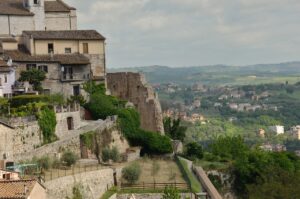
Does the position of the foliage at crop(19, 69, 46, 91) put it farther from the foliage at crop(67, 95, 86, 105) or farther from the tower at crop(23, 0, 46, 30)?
the tower at crop(23, 0, 46, 30)

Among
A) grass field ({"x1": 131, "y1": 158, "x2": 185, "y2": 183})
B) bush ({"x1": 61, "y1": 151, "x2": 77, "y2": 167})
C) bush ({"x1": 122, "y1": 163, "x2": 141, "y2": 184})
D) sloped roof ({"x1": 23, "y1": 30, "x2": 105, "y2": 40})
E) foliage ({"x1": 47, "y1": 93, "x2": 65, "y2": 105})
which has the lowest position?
grass field ({"x1": 131, "y1": 158, "x2": 185, "y2": 183})

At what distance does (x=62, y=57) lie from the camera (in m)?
69.5

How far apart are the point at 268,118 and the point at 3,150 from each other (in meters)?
155

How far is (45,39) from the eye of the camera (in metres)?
69.7

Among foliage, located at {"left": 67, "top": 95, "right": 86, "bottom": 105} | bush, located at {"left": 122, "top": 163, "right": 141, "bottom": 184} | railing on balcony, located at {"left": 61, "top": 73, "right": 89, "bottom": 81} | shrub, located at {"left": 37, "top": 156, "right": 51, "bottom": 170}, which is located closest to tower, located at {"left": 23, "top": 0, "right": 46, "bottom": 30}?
railing on balcony, located at {"left": 61, "top": 73, "right": 89, "bottom": 81}

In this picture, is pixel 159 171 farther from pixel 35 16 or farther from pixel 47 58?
pixel 35 16

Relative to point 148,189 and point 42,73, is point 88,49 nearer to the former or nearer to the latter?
point 42,73

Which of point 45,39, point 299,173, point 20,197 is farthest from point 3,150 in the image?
point 299,173

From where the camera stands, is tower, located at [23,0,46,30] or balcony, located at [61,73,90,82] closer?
balcony, located at [61,73,90,82]

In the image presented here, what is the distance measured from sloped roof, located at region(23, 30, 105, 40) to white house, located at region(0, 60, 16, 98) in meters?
7.24

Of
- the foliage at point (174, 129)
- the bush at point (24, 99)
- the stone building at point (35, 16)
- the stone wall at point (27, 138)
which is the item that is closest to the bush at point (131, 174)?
the stone wall at point (27, 138)

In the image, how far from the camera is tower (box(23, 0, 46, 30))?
74750 millimetres

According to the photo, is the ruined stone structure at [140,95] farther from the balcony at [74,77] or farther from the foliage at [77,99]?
the foliage at [77,99]

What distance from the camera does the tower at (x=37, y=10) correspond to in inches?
2943
